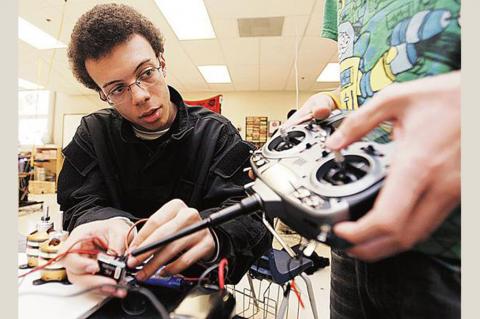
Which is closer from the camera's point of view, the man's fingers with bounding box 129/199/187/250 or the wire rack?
the man's fingers with bounding box 129/199/187/250

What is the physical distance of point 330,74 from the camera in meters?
4.96

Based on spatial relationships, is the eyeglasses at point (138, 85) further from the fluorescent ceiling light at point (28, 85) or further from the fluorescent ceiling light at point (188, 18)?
the fluorescent ceiling light at point (28, 85)

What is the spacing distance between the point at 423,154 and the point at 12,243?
57cm

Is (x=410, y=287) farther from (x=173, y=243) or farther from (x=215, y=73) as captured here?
(x=215, y=73)

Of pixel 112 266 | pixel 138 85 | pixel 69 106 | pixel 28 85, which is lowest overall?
pixel 112 266

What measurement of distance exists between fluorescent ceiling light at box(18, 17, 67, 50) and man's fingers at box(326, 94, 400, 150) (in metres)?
4.15

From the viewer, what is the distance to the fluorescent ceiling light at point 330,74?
4530mm

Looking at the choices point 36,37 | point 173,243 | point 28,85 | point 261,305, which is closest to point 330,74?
point 261,305

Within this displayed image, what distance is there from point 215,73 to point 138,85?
4.59 m

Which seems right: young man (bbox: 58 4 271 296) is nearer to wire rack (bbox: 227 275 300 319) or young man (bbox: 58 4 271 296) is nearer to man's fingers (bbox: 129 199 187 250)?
man's fingers (bbox: 129 199 187 250)

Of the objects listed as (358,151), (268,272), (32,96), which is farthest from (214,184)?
(32,96)

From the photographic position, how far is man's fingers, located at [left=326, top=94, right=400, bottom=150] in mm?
219

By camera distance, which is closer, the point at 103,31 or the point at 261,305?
the point at 103,31

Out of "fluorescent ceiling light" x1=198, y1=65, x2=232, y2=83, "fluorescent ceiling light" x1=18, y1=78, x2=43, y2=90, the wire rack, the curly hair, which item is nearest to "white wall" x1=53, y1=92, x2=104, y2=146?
"fluorescent ceiling light" x1=18, y1=78, x2=43, y2=90
